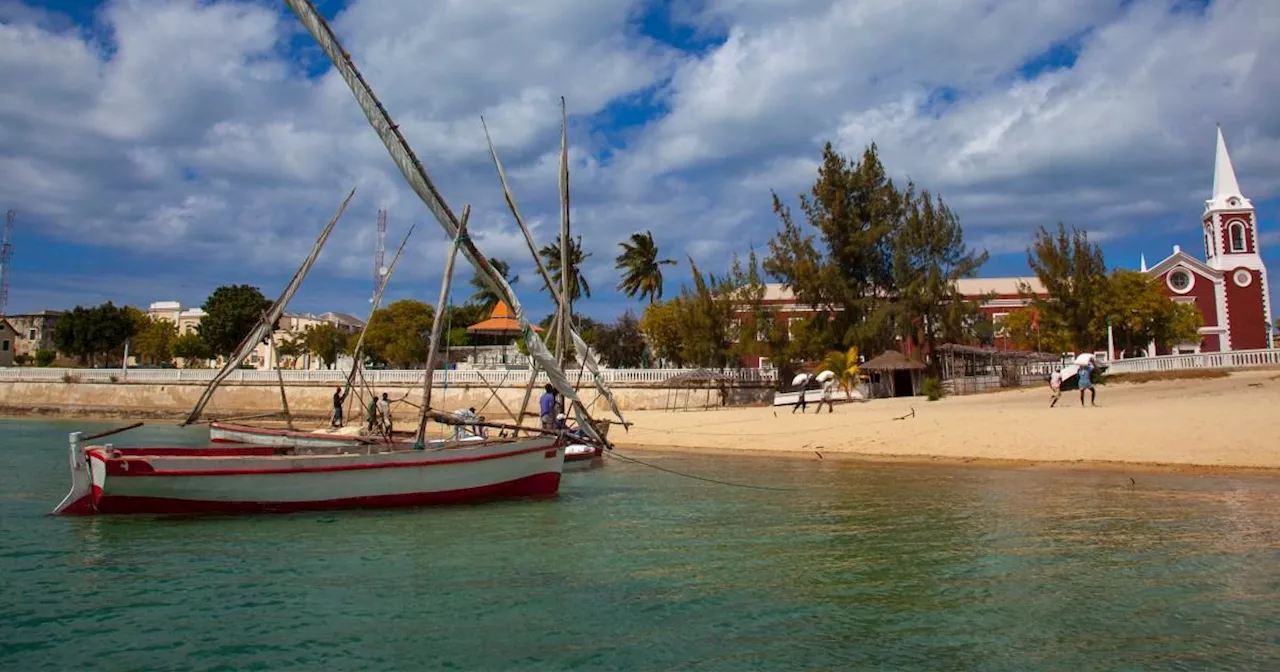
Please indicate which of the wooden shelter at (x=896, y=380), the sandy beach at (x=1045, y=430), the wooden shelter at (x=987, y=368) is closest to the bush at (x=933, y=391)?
the sandy beach at (x=1045, y=430)

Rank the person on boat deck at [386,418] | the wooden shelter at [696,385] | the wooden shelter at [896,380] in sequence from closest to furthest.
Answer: the person on boat deck at [386,418] → the wooden shelter at [896,380] → the wooden shelter at [696,385]

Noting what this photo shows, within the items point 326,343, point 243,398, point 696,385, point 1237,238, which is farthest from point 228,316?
point 1237,238

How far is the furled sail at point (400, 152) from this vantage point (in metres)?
15.8

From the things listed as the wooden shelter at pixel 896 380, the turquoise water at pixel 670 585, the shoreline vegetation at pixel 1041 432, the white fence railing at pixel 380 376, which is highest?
the white fence railing at pixel 380 376

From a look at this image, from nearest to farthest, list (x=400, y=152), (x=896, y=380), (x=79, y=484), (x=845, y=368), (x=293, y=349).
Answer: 1. (x=79, y=484)
2. (x=400, y=152)
3. (x=845, y=368)
4. (x=896, y=380)
5. (x=293, y=349)

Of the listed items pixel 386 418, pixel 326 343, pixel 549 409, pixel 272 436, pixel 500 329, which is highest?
pixel 500 329

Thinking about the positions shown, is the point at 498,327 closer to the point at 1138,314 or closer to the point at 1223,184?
the point at 1138,314

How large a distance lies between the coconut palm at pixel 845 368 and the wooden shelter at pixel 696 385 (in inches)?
339

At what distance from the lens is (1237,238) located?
238 ft

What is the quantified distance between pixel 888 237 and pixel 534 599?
4898 centimetres

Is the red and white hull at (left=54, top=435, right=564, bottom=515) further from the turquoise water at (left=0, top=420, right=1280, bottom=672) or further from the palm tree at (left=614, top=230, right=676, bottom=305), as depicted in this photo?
the palm tree at (left=614, top=230, right=676, bottom=305)

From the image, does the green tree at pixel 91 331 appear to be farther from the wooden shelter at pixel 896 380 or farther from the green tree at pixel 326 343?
the wooden shelter at pixel 896 380

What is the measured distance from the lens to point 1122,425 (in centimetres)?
2481

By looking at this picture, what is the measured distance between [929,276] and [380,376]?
3658cm
